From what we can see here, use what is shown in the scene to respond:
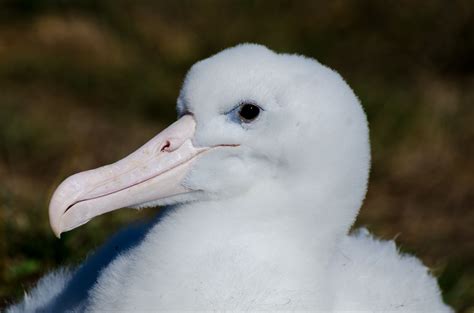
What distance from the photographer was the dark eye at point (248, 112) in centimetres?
357

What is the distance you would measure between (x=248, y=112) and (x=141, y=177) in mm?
440

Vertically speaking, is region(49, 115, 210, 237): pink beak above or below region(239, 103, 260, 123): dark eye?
below

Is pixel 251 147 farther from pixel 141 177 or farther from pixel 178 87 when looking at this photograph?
pixel 178 87

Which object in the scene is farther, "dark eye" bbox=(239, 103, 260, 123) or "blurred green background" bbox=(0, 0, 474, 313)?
"blurred green background" bbox=(0, 0, 474, 313)

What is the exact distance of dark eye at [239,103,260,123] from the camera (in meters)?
3.57

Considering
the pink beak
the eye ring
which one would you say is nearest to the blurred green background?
the pink beak

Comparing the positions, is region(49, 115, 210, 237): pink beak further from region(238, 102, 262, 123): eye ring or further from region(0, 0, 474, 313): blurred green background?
region(0, 0, 474, 313): blurred green background

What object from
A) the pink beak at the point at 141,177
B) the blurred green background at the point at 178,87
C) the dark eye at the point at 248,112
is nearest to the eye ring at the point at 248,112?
the dark eye at the point at 248,112

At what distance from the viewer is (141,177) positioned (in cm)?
365

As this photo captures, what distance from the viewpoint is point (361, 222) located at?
6164 millimetres

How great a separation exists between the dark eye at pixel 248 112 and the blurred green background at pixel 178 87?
1.87m

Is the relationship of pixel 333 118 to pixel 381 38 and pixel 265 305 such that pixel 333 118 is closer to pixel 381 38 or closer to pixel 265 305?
pixel 265 305

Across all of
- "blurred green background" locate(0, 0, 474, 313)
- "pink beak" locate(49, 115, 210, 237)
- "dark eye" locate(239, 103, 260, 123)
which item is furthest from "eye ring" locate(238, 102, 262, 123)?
"blurred green background" locate(0, 0, 474, 313)

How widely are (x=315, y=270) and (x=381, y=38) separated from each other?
6.54m
